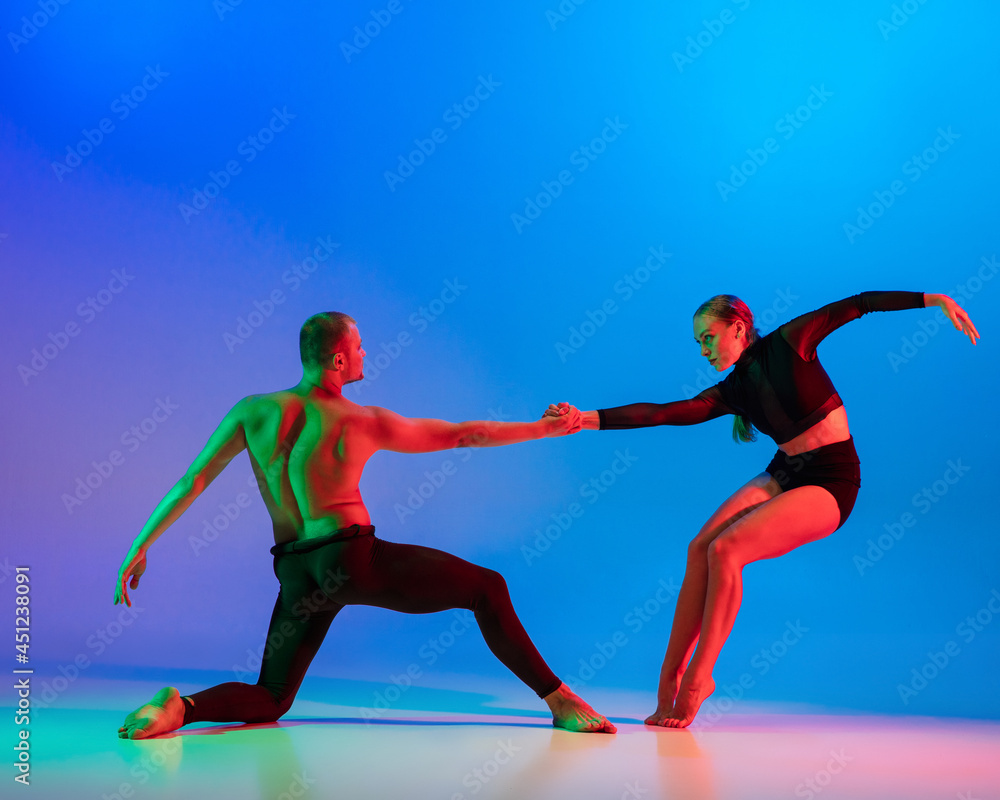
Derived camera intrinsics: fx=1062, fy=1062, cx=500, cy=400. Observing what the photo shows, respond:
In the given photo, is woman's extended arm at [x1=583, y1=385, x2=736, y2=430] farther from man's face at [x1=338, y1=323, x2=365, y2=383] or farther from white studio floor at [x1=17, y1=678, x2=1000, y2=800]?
white studio floor at [x1=17, y1=678, x2=1000, y2=800]

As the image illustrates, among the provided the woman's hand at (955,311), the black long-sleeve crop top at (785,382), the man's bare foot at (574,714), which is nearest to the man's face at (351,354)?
the black long-sleeve crop top at (785,382)

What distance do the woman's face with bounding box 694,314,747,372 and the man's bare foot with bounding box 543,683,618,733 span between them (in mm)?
1559

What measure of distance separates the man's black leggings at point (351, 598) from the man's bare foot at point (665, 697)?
1.84ft

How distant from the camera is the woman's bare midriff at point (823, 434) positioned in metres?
4.50

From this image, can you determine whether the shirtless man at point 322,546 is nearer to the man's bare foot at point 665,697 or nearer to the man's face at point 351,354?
the man's face at point 351,354

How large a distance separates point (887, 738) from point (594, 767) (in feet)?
4.41

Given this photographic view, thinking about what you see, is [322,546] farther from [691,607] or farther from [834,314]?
[834,314]

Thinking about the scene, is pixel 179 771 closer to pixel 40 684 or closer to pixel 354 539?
pixel 354 539

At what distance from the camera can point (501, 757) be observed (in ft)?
11.2

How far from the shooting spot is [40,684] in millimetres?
4879

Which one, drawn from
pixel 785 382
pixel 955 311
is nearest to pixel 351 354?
pixel 785 382

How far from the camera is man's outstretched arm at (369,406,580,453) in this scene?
3984 mm

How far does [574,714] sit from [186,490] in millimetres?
1651

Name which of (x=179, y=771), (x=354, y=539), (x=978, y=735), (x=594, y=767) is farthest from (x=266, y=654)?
(x=978, y=735)
